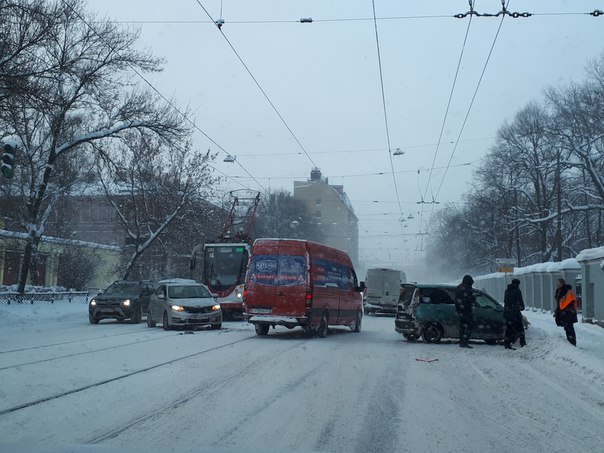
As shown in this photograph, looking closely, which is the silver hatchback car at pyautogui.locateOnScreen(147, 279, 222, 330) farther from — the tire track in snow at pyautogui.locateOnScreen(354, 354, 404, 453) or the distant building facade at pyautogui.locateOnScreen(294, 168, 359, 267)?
the distant building facade at pyautogui.locateOnScreen(294, 168, 359, 267)

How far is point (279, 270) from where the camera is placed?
62.1ft

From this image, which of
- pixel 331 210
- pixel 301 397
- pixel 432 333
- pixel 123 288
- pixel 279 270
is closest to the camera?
pixel 301 397

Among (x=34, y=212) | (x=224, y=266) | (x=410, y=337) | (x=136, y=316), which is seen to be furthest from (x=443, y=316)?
(x=34, y=212)

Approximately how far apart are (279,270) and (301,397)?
1011 cm

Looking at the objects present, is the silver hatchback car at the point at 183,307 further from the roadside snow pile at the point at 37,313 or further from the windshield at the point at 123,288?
the roadside snow pile at the point at 37,313

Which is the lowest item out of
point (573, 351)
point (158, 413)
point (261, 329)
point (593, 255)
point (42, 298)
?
point (158, 413)

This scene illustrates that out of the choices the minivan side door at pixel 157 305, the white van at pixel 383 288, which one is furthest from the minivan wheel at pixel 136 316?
the white van at pixel 383 288

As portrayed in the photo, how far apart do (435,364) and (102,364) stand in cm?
616

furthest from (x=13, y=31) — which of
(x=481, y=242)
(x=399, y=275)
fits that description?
(x=481, y=242)

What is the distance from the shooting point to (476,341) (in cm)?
1961

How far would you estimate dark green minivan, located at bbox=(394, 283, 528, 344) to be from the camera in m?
18.1

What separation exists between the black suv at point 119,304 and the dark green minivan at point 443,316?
38.2 feet

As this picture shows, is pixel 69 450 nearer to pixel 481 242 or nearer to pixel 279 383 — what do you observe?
pixel 279 383

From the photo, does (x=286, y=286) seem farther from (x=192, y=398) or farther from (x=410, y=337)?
(x=192, y=398)
